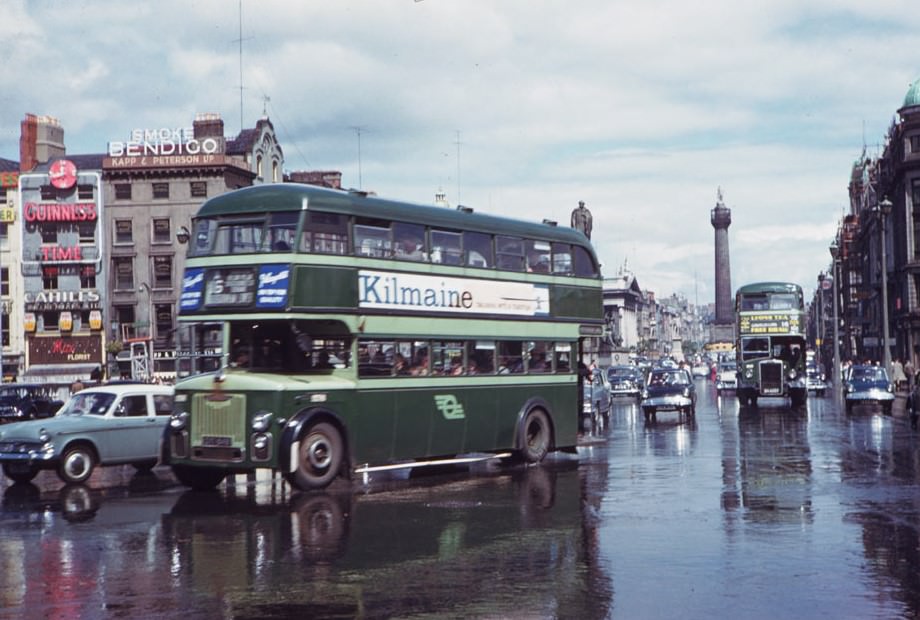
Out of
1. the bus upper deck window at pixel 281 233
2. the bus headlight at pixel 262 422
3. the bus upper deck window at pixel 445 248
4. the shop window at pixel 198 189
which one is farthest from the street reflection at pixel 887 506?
the shop window at pixel 198 189

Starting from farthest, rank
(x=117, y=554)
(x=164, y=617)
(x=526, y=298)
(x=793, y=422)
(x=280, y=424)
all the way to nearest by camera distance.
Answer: (x=793, y=422), (x=526, y=298), (x=280, y=424), (x=117, y=554), (x=164, y=617)

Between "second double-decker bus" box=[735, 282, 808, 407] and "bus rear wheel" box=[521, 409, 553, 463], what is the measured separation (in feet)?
98.9

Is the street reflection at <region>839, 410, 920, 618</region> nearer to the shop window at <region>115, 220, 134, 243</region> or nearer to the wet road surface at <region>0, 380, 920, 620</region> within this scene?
the wet road surface at <region>0, 380, 920, 620</region>

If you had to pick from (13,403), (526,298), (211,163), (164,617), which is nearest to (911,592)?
(164,617)

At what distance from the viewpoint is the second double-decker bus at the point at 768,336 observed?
170 feet

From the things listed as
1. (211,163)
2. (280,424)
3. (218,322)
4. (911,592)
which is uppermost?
(211,163)

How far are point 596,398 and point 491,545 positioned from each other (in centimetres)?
2845

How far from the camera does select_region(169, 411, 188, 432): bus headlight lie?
1836 centimetres

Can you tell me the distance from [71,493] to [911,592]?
1384 cm

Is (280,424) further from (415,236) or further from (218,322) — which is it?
(415,236)

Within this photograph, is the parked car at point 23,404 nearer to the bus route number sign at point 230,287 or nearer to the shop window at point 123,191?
the shop window at point 123,191

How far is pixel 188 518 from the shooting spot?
15758 millimetres

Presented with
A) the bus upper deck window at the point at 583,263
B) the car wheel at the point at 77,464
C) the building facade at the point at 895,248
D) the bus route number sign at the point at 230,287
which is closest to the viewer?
the bus route number sign at the point at 230,287

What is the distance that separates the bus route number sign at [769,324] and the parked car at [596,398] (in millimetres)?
9270
